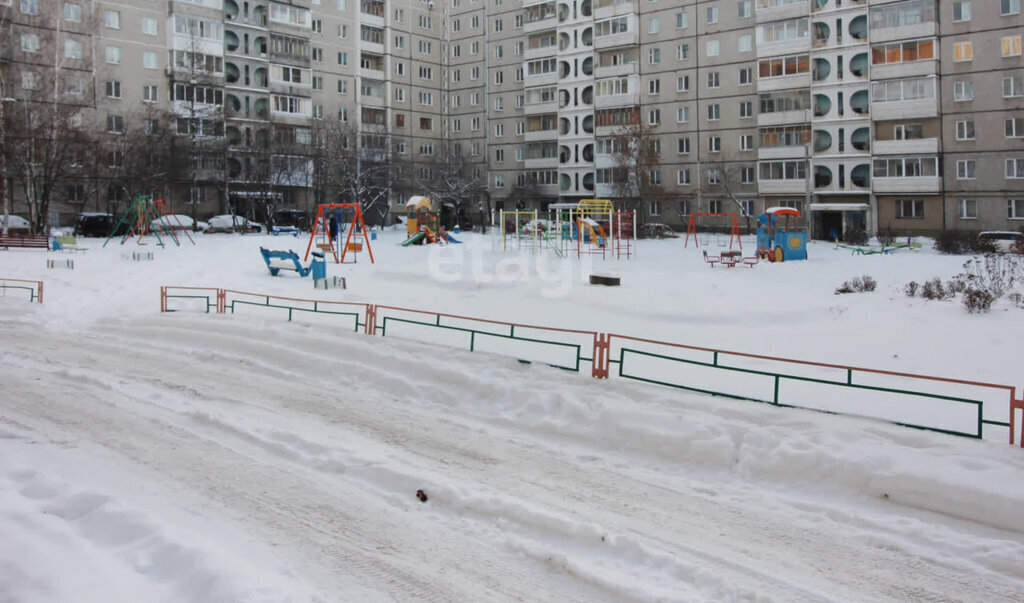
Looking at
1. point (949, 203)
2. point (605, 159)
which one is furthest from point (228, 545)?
point (605, 159)

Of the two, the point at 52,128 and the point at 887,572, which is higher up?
the point at 52,128

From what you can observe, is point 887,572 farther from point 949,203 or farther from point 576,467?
point 949,203

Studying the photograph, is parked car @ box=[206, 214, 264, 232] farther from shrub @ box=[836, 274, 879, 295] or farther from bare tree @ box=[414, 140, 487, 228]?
shrub @ box=[836, 274, 879, 295]

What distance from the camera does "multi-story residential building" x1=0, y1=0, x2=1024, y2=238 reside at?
52062 mm

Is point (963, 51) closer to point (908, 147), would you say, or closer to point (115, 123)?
point (908, 147)

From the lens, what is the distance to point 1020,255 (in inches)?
1101

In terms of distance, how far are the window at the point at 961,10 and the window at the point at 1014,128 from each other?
23.1 feet

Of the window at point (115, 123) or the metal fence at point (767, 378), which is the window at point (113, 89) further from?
the metal fence at point (767, 378)

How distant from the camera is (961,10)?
51.8 metres

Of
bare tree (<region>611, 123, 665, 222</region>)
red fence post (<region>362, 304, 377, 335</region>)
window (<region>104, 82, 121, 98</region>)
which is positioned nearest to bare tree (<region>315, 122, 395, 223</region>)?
window (<region>104, 82, 121, 98</region>)

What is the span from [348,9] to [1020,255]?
64.0m

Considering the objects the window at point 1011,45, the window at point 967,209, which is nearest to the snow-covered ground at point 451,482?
the window at point 967,209

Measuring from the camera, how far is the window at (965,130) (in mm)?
51781

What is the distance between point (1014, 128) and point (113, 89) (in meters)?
60.2
